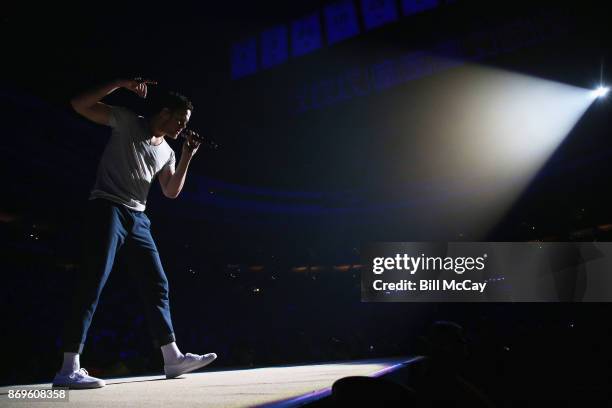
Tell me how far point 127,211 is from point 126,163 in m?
0.18

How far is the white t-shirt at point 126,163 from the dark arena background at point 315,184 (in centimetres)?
13

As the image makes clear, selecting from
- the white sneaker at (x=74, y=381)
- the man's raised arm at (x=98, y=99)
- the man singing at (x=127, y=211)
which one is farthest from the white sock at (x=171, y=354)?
the man's raised arm at (x=98, y=99)

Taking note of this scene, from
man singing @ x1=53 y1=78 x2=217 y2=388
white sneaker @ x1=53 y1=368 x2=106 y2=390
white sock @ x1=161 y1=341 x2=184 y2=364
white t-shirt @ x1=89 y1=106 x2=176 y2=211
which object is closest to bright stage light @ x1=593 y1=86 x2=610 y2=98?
man singing @ x1=53 y1=78 x2=217 y2=388

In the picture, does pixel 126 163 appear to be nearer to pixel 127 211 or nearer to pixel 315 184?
pixel 127 211

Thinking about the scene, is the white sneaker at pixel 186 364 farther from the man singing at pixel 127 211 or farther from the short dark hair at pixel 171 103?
the short dark hair at pixel 171 103

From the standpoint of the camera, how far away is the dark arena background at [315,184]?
11.2 feet

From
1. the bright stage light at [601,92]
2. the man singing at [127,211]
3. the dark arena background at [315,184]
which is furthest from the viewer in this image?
the bright stage light at [601,92]

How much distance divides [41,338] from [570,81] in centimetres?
777

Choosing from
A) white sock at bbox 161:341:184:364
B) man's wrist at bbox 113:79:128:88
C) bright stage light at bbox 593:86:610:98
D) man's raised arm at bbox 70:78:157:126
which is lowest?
white sock at bbox 161:341:184:364

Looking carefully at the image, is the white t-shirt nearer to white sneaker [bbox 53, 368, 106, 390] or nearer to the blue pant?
the blue pant

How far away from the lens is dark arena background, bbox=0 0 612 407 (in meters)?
3.40

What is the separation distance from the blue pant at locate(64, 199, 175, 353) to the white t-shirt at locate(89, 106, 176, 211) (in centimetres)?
4

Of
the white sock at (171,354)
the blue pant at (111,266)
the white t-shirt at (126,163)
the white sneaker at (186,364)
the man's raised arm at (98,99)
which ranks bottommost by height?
the white sneaker at (186,364)

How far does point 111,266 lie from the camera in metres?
1.66
